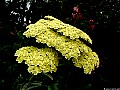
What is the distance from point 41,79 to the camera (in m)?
3.75

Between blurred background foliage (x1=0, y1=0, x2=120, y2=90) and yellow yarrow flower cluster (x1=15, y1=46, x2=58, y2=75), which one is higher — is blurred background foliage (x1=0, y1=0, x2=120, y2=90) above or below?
below

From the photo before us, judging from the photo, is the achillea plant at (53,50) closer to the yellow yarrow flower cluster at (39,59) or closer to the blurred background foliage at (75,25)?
the yellow yarrow flower cluster at (39,59)

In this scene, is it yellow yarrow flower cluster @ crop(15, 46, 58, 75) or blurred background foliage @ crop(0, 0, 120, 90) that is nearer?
yellow yarrow flower cluster @ crop(15, 46, 58, 75)

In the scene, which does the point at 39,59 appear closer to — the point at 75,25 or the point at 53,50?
the point at 53,50

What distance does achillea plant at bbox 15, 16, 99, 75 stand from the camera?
3.03 metres

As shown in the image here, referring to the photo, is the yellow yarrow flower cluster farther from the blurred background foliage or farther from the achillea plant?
the blurred background foliage

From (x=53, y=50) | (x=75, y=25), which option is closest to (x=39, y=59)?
(x=53, y=50)

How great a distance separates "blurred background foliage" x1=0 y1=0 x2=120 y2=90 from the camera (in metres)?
4.73

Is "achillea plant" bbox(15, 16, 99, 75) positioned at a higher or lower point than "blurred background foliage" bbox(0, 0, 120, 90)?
higher

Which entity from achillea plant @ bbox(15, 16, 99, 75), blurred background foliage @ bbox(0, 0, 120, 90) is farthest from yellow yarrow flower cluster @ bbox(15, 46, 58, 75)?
blurred background foliage @ bbox(0, 0, 120, 90)

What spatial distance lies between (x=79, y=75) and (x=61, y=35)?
Result: 5.77 ft

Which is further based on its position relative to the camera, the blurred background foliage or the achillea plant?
the blurred background foliage

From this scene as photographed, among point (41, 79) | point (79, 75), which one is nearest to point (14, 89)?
point (41, 79)

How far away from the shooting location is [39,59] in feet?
9.97
